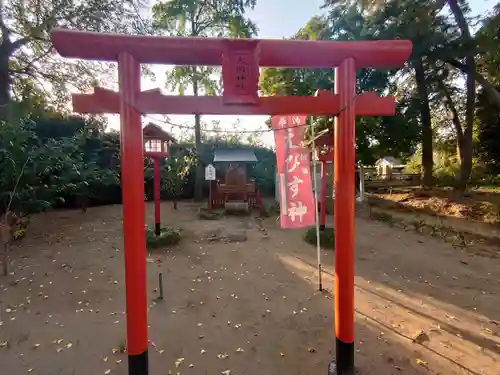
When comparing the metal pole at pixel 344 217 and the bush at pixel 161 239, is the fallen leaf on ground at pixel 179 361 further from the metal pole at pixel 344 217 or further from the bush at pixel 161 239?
the bush at pixel 161 239

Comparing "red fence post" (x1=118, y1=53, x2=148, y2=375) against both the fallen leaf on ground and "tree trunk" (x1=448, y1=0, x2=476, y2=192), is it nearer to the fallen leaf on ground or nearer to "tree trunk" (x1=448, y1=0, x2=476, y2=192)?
the fallen leaf on ground

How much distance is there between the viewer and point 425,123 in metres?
13.8

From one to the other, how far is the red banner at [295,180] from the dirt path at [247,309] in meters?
1.43

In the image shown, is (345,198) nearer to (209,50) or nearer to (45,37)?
(209,50)

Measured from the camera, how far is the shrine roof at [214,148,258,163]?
1367 centimetres

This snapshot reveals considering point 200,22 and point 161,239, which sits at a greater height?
point 200,22

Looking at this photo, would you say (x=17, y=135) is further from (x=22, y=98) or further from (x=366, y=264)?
(x=366, y=264)

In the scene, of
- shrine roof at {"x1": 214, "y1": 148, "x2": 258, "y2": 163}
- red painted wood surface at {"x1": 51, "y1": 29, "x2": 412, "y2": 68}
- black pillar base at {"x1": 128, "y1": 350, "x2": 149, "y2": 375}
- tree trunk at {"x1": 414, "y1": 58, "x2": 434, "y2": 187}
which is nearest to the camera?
red painted wood surface at {"x1": 51, "y1": 29, "x2": 412, "y2": 68}

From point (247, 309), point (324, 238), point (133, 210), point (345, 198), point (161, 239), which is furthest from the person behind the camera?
point (324, 238)

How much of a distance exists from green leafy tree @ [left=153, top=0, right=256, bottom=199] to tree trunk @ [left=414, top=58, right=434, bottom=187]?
25.0ft

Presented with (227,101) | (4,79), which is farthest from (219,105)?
(4,79)

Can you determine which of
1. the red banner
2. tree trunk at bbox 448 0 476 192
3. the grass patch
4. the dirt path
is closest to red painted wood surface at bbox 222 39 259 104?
the red banner

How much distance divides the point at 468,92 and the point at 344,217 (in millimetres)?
13255

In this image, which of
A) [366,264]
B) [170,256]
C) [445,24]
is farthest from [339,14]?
[170,256]
